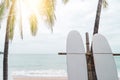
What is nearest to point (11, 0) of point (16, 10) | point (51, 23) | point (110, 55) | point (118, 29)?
point (16, 10)

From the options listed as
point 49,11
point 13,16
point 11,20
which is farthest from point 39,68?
point 49,11

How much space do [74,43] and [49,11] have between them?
2800 millimetres

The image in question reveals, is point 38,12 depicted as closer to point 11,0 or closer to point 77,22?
point 11,0

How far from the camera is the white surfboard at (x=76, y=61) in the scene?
4.68 meters

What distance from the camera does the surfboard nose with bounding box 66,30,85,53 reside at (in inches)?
188

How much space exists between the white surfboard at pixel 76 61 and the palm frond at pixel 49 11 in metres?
2.66

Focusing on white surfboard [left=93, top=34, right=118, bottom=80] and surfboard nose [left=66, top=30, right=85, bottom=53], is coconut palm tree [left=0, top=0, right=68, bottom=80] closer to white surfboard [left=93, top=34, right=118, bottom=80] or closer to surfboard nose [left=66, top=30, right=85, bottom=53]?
surfboard nose [left=66, top=30, right=85, bottom=53]

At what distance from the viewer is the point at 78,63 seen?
4.73 m

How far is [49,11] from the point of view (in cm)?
745

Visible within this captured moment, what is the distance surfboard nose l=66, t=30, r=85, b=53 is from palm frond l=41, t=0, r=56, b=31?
2.51m

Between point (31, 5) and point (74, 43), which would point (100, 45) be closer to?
point (74, 43)

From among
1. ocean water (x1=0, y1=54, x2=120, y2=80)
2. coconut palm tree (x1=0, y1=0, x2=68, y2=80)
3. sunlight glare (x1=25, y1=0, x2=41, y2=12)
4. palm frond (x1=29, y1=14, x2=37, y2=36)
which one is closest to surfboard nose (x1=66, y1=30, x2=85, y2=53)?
coconut palm tree (x1=0, y1=0, x2=68, y2=80)

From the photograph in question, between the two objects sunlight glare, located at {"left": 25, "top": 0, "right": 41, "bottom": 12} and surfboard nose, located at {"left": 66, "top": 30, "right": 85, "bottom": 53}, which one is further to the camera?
sunlight glare, located at {"left": 25, "top": 0, "right": 41, "bottom": 12}

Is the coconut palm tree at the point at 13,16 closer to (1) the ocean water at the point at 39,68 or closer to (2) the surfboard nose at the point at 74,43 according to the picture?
(2) the surfboard nose at the point at 74,43
